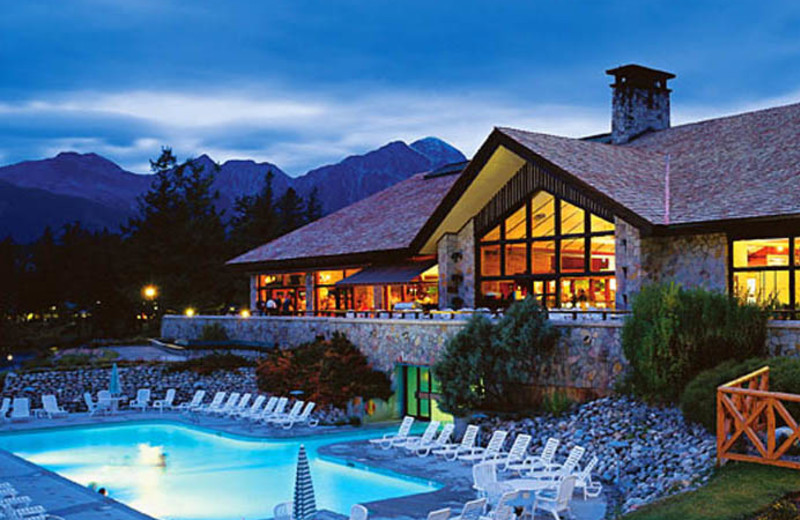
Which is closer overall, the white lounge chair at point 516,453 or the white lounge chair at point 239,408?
the white lounge chair at point 516,453

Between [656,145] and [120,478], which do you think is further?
[656,145]

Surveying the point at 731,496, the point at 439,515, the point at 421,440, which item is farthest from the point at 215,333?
the point at 731,496

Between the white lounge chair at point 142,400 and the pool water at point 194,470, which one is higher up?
the white lounge chair at point 142,400

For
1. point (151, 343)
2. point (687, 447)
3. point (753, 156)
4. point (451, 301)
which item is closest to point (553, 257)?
point (451, 301)

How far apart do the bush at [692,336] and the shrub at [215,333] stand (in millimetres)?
23124

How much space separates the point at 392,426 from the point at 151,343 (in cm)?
1955

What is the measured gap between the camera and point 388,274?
3347 centimetres

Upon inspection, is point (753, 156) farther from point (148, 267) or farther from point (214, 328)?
point (148, 267)

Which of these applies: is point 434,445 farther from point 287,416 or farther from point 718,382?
point 718,382

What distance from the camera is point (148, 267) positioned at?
59531 millimetres

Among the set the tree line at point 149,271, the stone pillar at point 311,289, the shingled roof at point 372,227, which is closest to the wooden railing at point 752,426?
the shingled roof at point 372,227

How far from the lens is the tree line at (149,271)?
58344 mm

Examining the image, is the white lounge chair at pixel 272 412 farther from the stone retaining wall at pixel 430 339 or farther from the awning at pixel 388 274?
the awning at pixel 388 274

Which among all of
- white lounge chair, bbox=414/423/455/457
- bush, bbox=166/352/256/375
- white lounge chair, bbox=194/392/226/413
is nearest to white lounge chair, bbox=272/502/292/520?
white lounge chair, bbox=414/423/455/457
